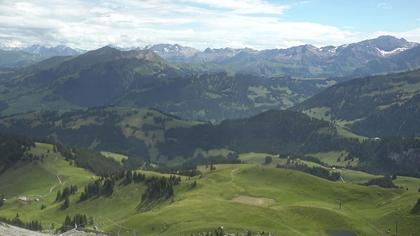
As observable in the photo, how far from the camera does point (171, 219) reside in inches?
7820

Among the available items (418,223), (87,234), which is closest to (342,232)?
(418,223)

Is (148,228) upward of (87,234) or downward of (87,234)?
downward

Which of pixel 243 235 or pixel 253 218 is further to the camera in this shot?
pixel 253 218

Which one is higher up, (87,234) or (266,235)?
(87,234)

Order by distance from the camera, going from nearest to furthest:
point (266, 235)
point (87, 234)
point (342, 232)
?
1. point (87, 234)
2. point (266, 235)
3. point (342, 232)

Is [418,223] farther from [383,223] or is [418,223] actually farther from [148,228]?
[148,228]

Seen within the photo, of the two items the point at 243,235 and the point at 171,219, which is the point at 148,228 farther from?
the point at 243,235

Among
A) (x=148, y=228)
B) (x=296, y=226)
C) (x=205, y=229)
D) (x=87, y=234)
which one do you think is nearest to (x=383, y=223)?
(x=296, y=226)

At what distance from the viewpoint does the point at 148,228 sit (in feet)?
641

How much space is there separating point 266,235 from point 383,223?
52145 millimetres

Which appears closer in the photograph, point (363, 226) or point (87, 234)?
point (87, 234)

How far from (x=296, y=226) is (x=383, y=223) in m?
33.6

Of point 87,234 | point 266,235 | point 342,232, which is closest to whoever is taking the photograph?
point 87,234

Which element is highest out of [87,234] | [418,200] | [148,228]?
[87,234]
